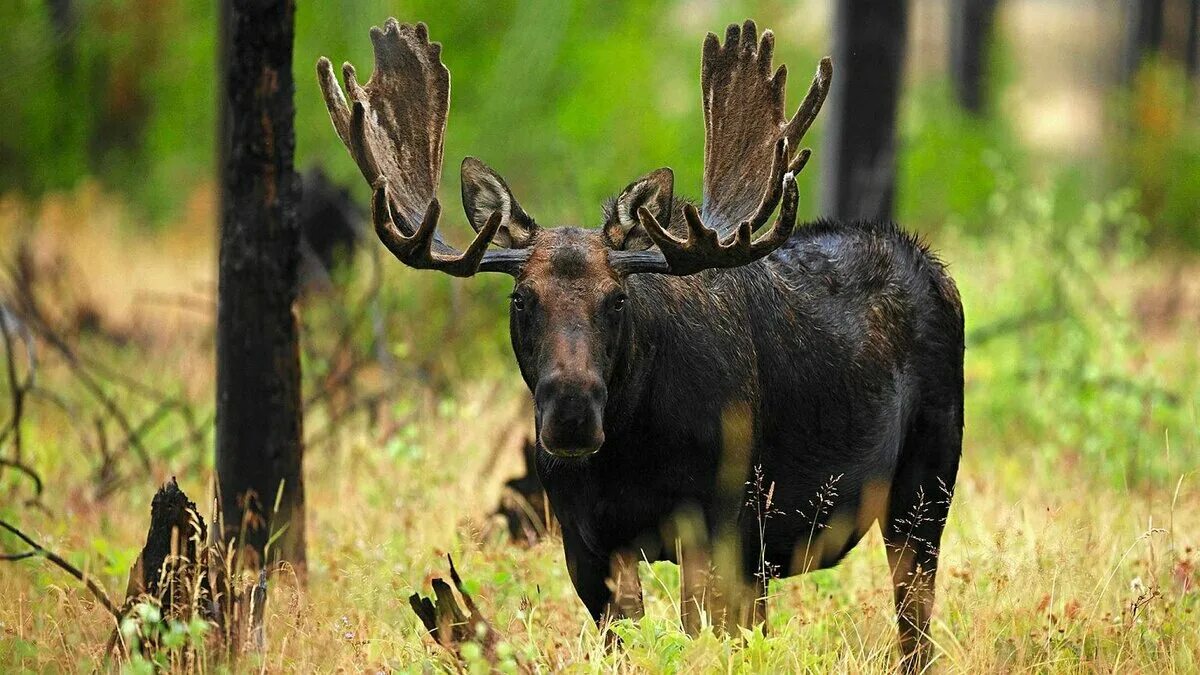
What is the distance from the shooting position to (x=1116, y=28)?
30547mm

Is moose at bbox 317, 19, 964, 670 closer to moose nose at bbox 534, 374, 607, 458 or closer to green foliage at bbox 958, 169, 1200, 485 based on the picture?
moose nose at bbox 534, 374, 607, 458

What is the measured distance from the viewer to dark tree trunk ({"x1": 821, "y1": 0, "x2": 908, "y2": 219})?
11.5 m

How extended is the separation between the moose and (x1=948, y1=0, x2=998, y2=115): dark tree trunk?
21549mm

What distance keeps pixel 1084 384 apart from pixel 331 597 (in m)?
5.08

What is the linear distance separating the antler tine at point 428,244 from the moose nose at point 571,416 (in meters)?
0.53

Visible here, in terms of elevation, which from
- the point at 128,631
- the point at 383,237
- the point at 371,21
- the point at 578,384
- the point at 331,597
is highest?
the point at 371,21

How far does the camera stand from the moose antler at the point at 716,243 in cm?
486

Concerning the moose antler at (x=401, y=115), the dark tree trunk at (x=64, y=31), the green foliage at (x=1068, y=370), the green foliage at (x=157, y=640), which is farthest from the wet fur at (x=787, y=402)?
the dark tree trunk at (x=64, y=31)

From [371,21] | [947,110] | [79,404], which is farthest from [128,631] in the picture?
[947,110]

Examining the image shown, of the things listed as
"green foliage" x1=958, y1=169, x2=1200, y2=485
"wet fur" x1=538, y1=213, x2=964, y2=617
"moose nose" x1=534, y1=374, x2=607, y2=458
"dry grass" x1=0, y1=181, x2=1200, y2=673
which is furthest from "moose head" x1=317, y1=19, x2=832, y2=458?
"green foliage" x1=958, y1=169, x2=1200, y2=485

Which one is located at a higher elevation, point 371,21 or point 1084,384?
point 371,21

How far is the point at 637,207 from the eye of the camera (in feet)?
16.4

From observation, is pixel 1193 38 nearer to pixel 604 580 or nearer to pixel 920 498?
pixel 920 498

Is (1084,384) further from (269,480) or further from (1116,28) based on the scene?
(1116,28)
